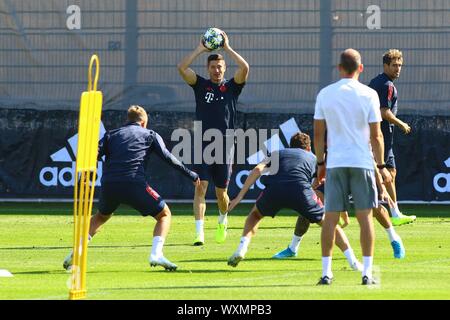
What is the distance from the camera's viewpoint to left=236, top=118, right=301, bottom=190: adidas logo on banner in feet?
80.1

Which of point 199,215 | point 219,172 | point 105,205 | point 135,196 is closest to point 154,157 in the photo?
point 219,172

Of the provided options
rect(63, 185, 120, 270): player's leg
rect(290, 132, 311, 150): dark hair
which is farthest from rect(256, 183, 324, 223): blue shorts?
rect(63, 185, 120, 270): player's leg

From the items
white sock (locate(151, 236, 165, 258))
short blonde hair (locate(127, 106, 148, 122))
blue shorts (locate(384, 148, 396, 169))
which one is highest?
short blonde hair (locate(127, 106, 148, 122))

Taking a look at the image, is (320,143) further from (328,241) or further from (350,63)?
(328,241)

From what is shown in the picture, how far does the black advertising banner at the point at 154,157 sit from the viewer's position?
24344mm

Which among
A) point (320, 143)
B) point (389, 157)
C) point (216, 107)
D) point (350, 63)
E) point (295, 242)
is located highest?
point (350, 63)

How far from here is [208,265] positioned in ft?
46.0

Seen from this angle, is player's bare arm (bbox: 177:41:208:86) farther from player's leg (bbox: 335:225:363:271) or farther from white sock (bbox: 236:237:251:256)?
player's leg (bbox: 335:225:363:271)

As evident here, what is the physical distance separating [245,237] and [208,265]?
886 mm

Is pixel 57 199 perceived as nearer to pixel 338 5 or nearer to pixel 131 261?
pixel 338 5

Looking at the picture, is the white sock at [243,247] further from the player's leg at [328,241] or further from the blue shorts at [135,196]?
the player's leg at [328,241]

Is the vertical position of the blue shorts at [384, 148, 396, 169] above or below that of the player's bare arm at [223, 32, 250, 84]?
below

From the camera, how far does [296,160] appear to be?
1367 cm

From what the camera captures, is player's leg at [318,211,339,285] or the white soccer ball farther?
the white soccer ball
